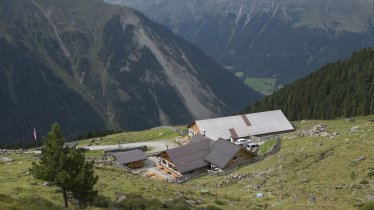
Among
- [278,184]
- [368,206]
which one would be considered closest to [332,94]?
[278,184]

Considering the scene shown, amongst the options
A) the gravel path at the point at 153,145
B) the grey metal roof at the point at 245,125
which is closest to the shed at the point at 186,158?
the gravel path at the point at 153,145

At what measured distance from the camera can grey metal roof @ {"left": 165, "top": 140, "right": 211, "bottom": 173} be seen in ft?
259

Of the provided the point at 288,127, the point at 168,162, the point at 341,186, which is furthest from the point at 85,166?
the point at 288,127

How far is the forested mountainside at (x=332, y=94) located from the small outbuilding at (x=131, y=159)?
83.2 meters

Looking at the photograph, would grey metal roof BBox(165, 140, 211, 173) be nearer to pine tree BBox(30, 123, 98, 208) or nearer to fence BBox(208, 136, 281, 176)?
fence BBox(208, 136, 281, 176)

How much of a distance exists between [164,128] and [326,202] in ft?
282

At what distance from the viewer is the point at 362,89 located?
511 ft

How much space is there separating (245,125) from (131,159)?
32155 millimetres

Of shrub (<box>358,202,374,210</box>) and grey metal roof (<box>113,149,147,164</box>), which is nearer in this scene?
shrub (<box>358,202,374,210</box>)

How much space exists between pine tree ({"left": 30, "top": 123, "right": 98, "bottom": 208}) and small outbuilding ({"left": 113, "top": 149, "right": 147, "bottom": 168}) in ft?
151

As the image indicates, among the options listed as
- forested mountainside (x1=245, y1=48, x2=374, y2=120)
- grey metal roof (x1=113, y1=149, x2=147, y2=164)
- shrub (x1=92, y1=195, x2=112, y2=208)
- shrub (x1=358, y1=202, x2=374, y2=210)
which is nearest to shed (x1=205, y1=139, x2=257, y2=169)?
grey metal roof (x1=113, y1=149, x2=147, y2=164)

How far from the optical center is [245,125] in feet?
341

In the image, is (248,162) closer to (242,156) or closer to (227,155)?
(242,156)

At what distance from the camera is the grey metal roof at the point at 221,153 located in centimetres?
7819
